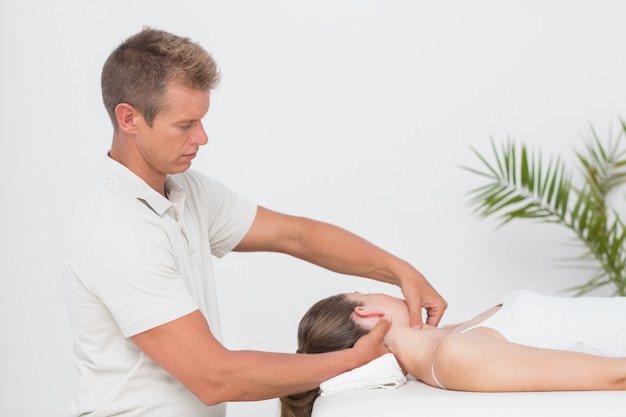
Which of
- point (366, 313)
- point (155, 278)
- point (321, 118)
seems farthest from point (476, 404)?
point (321, 118)

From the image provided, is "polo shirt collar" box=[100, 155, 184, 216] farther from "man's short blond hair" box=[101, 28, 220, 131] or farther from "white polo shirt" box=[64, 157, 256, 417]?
"man's short blond hair" box=[101, 28, 220, 131]

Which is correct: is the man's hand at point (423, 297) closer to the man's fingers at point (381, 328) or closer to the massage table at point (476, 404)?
the man's fingers at point (381, 328)

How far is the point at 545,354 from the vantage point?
6.09 feet

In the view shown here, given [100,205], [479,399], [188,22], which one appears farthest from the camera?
[188,22]

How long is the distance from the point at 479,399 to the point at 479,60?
2.41 meters

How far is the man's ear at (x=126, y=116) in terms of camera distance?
2102 mm

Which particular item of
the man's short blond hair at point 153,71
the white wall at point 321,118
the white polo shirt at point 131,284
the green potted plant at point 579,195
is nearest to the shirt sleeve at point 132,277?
the white polo shirt at point 131,284

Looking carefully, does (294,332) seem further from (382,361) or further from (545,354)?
(545,354)

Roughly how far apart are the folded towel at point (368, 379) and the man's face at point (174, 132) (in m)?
0.63

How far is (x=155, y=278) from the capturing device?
1.99 meters

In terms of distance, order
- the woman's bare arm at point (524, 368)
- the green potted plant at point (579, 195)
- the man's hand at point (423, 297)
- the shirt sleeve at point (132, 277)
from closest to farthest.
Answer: the woman's bare arm at point (524, 368)
the shirt sleeve at point (132, 277)
the man's hand at point (423, 297)
the green potted plant at point (579, 195)

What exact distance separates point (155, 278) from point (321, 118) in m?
2.05

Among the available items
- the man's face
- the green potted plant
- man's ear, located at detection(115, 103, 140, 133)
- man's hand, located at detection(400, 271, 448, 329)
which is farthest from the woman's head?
the green potted plant

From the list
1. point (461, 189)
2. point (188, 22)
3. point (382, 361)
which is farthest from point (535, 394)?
point (188, 22)
